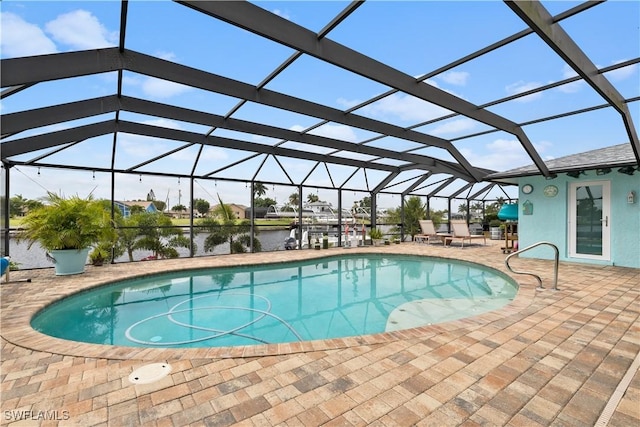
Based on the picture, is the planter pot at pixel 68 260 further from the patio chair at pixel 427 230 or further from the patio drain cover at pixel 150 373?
the patio chair at pixel 427 230

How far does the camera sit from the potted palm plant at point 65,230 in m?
6.19

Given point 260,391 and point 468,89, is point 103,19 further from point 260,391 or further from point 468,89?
point 468,89

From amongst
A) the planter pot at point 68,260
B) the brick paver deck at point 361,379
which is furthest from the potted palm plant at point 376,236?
the planter pot at point 68,260

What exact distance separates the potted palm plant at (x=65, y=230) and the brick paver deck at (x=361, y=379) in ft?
10.6

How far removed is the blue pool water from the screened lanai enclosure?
296 cm

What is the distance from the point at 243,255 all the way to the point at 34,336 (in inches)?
255

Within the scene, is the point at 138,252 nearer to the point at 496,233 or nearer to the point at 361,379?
the point at 361,379

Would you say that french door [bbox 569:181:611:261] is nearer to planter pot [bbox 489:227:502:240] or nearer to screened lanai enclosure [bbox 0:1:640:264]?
screened lanai enclosure [bbox 0:1:640:264]

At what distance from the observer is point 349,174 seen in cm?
1162

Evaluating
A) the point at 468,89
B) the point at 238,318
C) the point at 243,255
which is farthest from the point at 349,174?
the point at 238,318

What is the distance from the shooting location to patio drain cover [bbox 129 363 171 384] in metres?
2.29

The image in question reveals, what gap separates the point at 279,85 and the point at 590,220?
8167 millimetres
